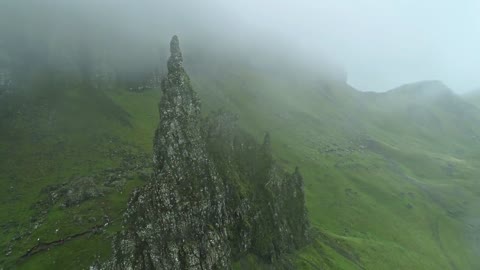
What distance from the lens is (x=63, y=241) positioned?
123625 millimetres

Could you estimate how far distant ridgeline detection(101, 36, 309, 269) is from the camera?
8262 centimetres

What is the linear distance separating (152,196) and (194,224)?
11.2 m

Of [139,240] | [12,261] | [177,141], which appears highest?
[177,141]

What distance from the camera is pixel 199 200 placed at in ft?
299

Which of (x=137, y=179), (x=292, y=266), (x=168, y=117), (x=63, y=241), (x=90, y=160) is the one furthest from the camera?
(x=90, y=160)

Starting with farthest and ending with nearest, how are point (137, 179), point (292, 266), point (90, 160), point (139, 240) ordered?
1. point (90, 160)
2. point (137, 179)
3. point (292, 266)
4. point (139, 240)

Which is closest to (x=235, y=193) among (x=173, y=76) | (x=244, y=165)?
(x=244, y=165)

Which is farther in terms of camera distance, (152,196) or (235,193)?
(235,193)

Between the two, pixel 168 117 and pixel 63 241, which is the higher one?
pixel 168 117

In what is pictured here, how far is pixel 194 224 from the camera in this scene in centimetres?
8788

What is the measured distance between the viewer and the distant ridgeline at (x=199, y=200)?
82625mm

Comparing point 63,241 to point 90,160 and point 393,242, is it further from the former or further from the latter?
point 393,242

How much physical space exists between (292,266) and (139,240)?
4911 centimetres

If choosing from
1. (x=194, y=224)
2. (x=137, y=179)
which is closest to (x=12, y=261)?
(x=137, y=179)
